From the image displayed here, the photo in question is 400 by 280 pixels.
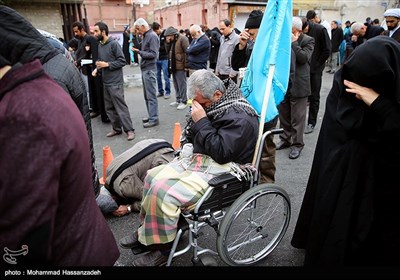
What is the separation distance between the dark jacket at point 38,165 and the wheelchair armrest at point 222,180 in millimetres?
1002

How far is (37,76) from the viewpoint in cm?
109

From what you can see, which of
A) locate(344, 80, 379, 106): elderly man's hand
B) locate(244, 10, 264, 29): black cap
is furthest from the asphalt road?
locate(244, 10, 264, 29): black cap

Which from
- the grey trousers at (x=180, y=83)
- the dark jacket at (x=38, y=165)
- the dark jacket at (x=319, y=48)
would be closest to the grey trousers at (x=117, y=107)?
the grey trousers at (x=180, y=83)

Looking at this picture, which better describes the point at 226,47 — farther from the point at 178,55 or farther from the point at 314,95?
the point at 314,95

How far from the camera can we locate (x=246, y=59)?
4.38 metres

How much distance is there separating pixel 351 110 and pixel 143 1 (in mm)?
30335

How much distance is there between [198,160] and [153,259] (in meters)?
0.80

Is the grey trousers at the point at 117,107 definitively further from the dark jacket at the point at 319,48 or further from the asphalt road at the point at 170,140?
the dark jacket at the point at 319,48

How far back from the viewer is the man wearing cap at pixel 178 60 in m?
6.75

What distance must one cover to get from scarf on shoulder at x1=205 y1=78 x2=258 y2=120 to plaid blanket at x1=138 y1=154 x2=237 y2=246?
362 millimetres

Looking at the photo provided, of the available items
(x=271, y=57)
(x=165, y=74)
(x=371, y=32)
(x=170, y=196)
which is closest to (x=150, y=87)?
(x=165, y=74)

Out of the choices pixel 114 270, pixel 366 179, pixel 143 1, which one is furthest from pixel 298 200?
pixel 143 1

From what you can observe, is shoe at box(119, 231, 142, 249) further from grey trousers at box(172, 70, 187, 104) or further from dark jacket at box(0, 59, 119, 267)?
grey trousers at box(172, 70, 187, 104)

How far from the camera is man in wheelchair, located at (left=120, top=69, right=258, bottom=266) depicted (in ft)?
6.77
